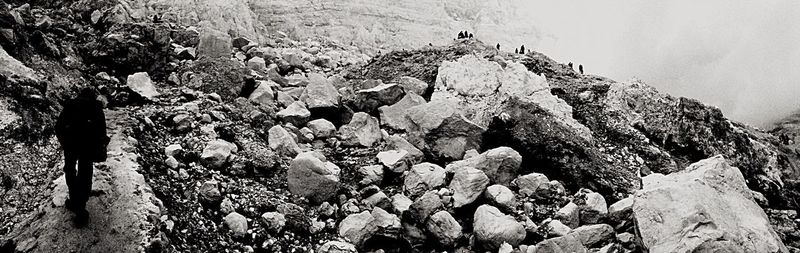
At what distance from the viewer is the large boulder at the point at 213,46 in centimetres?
1294

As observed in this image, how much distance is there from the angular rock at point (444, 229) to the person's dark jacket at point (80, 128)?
168 inches

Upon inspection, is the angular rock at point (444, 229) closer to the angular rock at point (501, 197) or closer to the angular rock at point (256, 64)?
the angular rock at point (501, 197)

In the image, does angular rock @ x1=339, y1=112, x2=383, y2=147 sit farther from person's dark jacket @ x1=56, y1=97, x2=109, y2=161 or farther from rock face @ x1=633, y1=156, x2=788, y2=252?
rock face @ x1=633, y1=156, x2=788, y2=252

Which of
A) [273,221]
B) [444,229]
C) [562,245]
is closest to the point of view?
[562,245]

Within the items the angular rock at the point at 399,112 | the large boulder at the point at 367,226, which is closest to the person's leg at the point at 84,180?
the large boulder at the point at 367,226

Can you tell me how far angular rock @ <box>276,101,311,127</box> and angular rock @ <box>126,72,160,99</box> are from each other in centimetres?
239

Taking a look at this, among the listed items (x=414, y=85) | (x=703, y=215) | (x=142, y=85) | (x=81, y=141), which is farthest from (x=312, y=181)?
(x=703, y=215)

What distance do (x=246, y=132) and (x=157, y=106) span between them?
183 centimetres

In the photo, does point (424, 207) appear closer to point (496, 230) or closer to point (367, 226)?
point (367, 226)

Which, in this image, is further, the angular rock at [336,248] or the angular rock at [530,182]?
the angular rock at [530,182]

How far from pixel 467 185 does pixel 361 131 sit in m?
2.86

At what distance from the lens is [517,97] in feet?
33.5

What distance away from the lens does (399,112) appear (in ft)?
35.0

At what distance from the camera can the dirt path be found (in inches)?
223
